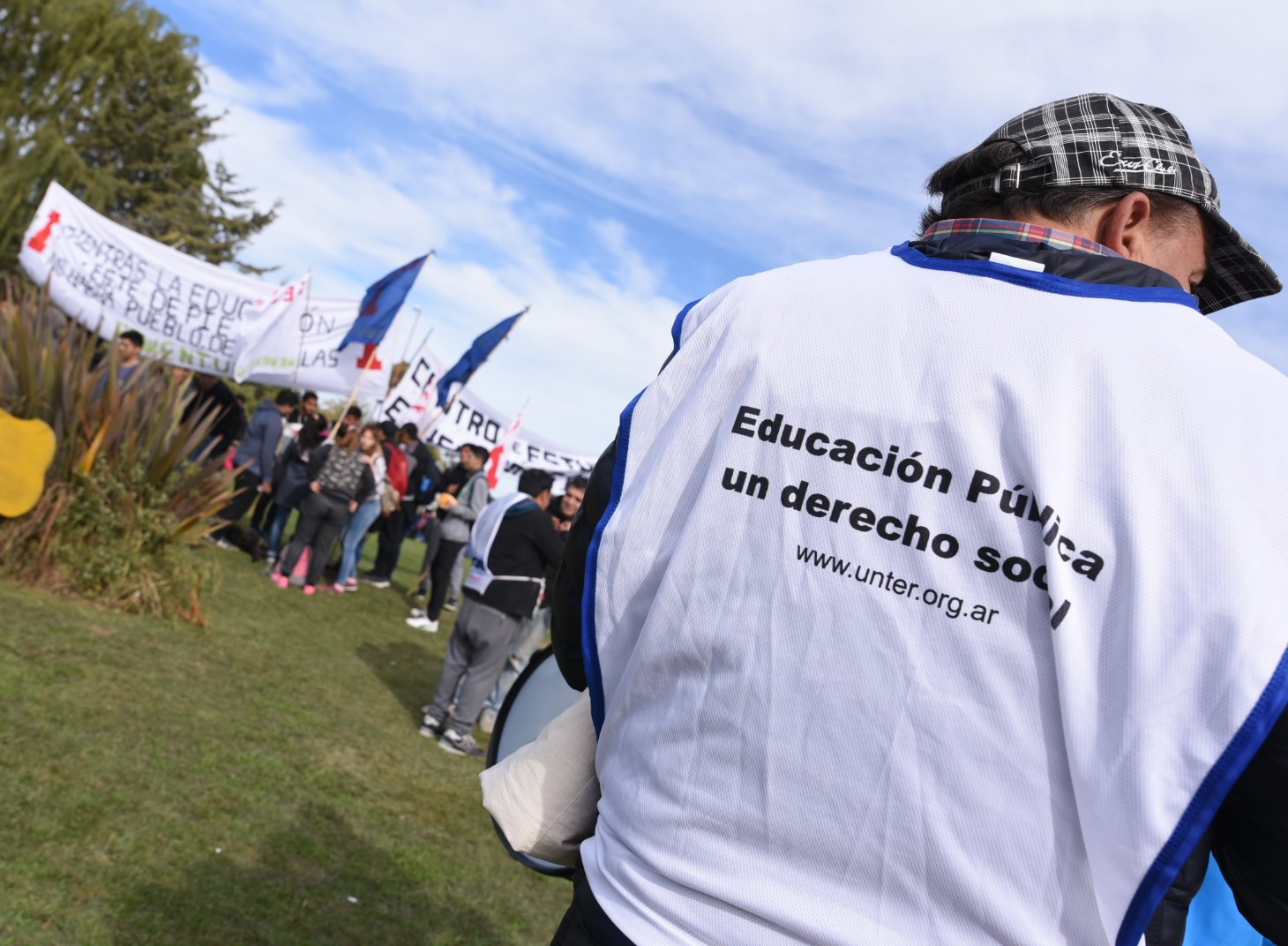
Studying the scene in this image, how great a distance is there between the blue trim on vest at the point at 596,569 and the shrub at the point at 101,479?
762 cm

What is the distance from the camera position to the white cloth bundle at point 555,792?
1617 mm

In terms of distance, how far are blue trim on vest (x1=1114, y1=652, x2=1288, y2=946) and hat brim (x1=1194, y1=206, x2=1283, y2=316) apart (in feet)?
2.29

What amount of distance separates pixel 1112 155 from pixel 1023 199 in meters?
0.11

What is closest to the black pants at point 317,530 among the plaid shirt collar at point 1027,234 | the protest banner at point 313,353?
the protest banner at point 313,353

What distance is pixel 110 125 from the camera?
40156mm

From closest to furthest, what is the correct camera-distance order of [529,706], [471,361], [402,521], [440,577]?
[529,706]
[440,577]
[402,521]
[471,361]

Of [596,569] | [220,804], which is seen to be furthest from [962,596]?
[220,804]

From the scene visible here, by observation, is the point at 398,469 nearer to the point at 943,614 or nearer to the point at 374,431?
the point at 374,431

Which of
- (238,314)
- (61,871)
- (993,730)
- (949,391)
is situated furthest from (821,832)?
(238,314)

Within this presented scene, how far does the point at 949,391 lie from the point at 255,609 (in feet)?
32.1

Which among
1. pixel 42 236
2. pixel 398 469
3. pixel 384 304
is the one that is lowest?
pixel 398 469

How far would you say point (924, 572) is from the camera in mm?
1212

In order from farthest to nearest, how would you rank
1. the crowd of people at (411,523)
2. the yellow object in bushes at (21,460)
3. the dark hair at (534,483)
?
the dark hair at (534,483), the crowd of people at (411,523), the yellow object in bushes at (21,460)

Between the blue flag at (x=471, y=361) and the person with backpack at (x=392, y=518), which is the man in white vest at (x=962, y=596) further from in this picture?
the blue flag at (x=471, y=361)
